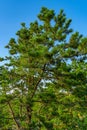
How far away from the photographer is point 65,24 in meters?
17.3

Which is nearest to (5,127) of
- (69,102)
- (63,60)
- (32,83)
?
(32,83)

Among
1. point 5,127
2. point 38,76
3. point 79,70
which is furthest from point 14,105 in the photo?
point 79,70

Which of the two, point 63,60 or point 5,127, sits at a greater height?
point 63,60

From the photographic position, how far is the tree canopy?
1487cm

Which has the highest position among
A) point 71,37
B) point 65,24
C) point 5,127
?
point 65,24

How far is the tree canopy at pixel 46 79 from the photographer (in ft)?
48.8

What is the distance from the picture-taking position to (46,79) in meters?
15.9

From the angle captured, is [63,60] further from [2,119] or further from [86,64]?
[2,119]

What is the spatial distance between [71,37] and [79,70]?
2.94 m

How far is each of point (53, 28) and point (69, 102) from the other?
16.5 feet

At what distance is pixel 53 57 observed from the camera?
48.5 ft

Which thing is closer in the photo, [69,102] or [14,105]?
[69,102]

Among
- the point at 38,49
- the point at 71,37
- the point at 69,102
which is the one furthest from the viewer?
the point at 71,37

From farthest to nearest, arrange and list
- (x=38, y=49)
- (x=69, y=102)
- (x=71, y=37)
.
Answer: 1. (x=71, y=37)
2. (x=69, y=102)
3. (x=38, y=49)
